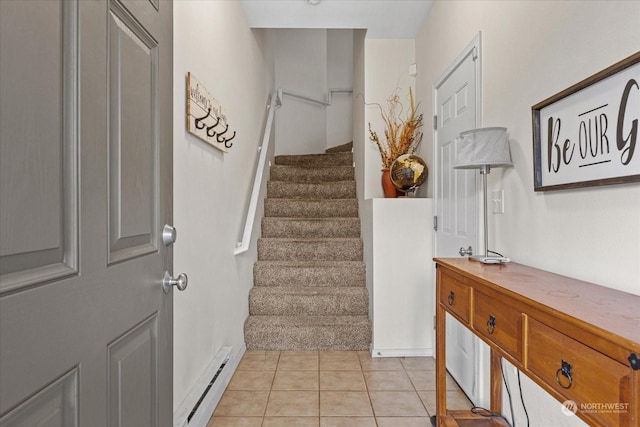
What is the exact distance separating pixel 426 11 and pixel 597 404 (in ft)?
9.98

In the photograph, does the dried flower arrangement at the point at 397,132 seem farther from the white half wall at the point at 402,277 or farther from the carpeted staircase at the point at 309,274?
the carpeted staircase at the point at 309,274

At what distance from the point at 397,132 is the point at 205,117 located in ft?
6.32

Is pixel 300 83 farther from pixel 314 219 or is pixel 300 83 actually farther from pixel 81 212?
pixel 81 212

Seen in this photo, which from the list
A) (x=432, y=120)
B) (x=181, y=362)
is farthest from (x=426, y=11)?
(x=181, y=362)

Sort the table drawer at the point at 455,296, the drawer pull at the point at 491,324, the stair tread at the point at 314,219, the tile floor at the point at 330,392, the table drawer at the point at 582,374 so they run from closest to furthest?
the table drawer at the point at 582,374, the drawer pull at the point at 491,324, the table drawer at the point at 455,296, the tile floor at the point at 330,392, the stair tread at the point at 314,219

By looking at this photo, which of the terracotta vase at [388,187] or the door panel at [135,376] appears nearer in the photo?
the door panel at [135,376]

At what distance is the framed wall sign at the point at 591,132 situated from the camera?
44.0 inches

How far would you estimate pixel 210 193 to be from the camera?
7.34 ft

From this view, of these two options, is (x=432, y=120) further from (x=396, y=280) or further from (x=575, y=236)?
(x=575, y=236)

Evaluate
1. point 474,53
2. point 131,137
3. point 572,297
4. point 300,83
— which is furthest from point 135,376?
point 300,83

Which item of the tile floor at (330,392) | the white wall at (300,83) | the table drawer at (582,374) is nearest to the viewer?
the table drawer at (582,374)

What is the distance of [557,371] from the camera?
3.02ft

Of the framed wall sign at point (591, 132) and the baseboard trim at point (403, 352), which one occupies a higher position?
the framed wall sign at point (591, 132)

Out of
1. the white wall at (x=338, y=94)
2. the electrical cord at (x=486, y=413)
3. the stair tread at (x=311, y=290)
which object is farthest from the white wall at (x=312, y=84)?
the electrical cord at (x=486, y=413)
